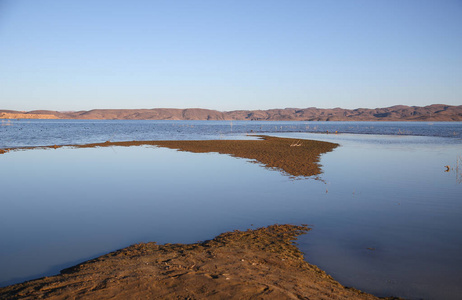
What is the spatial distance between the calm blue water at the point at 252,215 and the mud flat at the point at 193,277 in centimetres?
82

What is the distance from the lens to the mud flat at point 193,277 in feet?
17.7

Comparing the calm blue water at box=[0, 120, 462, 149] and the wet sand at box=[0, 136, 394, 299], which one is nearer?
the wet sand at box=[0, 136, 394, 299]

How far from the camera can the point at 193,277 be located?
5984 millimetres

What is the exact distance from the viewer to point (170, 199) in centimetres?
1379

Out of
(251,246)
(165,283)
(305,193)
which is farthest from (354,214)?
(165,283)

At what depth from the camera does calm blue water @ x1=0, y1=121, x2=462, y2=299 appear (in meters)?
7.52

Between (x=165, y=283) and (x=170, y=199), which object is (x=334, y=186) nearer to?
(x=170, y=199)

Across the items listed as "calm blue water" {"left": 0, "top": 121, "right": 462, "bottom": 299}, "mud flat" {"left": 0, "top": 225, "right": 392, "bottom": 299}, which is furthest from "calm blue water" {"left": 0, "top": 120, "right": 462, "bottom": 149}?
"mud flat" {"left": 0, "top": 225, "right": 392, "bottom": 299}

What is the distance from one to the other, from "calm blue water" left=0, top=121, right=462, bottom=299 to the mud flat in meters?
0.82

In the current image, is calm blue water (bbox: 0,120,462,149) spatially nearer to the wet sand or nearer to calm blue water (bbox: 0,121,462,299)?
calm blue water (bbox: 0,121,462,299)

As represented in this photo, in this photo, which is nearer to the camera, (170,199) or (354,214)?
(354,214)

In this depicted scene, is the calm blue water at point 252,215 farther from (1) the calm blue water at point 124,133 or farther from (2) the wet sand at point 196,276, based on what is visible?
(1) the calm blue water at point 124,133

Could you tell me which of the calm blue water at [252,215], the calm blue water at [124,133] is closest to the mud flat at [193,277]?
the calm blue water at [252,215]

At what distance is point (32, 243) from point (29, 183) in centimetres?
1002
